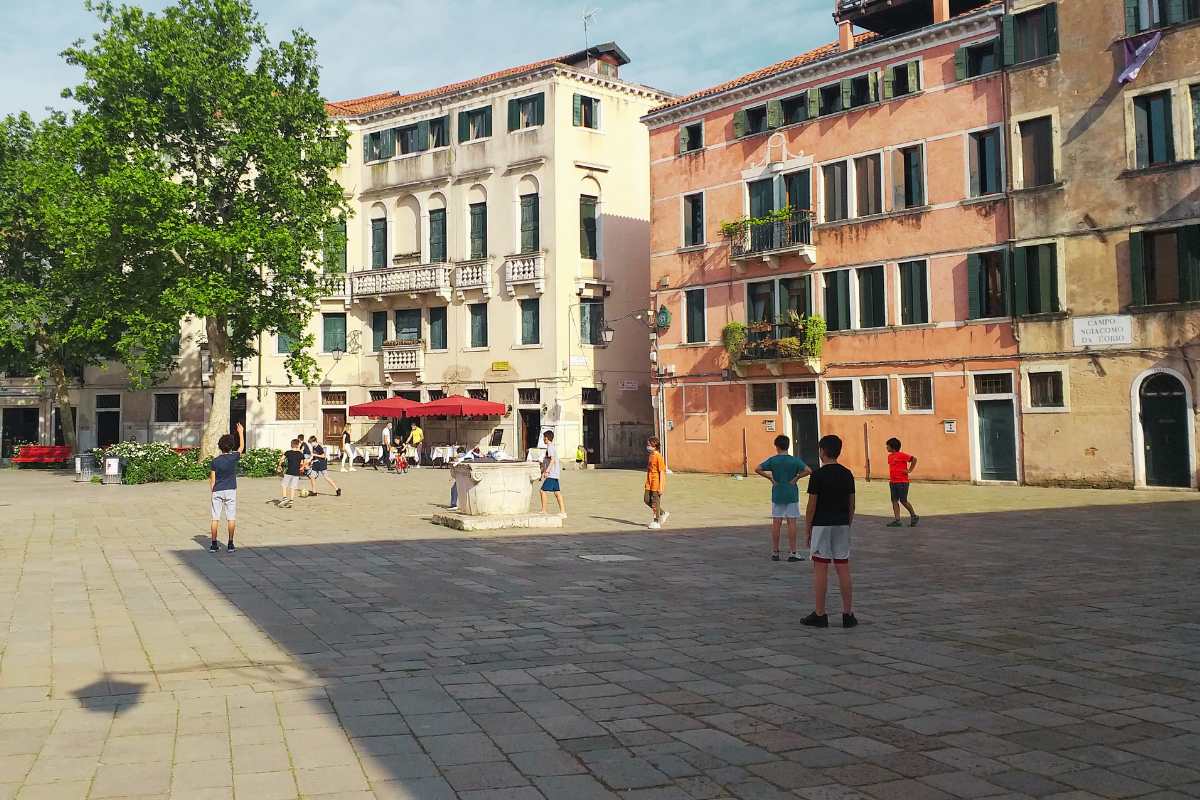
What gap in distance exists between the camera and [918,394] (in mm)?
28891

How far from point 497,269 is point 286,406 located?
480 inches

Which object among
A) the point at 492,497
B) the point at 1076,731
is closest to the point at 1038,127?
the point at 492,497

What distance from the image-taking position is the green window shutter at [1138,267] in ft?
79.7

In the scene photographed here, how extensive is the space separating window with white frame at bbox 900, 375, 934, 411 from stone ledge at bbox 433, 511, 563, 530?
1463cm

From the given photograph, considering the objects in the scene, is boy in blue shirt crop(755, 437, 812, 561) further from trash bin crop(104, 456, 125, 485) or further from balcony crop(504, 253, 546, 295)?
balcony crop(504, 253, 546, 295)

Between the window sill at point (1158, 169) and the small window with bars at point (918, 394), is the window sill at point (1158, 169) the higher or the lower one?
the higher one

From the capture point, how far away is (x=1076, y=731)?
5.77 meters

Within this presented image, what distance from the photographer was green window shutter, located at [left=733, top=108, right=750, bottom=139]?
33.3 meters

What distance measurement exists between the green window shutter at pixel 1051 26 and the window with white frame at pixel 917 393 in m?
8.99

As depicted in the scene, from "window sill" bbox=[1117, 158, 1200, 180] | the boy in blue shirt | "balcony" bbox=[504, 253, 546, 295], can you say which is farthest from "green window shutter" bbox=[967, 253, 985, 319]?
"balcony" bbox=[504, 253, 546, 295]

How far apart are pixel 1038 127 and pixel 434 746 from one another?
25.7m

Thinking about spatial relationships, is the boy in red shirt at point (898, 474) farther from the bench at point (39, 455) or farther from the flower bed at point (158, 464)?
the bench at point (39, 455)

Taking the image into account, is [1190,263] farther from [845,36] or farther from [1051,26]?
[845,36]

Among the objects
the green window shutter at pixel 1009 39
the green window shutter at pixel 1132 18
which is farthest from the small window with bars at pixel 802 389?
the green window shutter at pixel 1132 18
